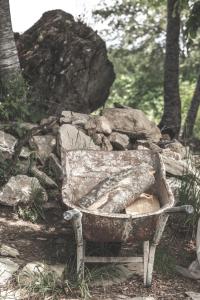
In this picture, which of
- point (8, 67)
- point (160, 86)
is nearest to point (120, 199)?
point (8, 67)

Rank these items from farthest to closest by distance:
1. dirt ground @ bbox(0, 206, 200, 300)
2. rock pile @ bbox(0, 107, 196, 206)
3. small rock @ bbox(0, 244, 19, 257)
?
1. rock pile @ bbox(0, 107, 196, 206)
2. small rock @ bbox(0, 244, 19, 257)
3. dirt ground @ bbox(0, 206, 200, 300)

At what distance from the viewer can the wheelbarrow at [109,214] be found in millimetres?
4395

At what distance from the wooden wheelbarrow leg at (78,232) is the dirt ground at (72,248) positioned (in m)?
0.24

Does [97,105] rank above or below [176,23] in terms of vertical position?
below

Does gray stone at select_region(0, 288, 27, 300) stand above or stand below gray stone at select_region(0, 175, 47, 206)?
below

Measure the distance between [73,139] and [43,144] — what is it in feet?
1.31

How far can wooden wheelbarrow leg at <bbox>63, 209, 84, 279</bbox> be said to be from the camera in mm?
4258

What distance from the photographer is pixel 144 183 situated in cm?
507

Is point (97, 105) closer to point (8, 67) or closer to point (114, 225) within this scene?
point (8, 67)

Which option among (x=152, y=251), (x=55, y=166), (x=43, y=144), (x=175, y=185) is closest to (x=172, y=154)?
(x=175, y=185)

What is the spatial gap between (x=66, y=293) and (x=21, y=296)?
385 millimetres

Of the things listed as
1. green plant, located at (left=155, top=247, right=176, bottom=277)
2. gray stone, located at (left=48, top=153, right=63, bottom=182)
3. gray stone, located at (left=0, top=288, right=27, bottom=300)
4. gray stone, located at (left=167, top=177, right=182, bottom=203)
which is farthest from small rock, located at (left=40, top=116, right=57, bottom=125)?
gray stone, located at (left=0, top=288, right=27, bottom=300)

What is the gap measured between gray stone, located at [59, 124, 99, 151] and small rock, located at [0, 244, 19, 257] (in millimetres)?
1780

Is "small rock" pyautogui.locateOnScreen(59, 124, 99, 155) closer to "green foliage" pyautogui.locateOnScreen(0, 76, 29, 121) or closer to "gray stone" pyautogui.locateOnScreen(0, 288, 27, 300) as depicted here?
"green foliage" pyautogui.locateOnScreen(0, 76, 29, 121)
